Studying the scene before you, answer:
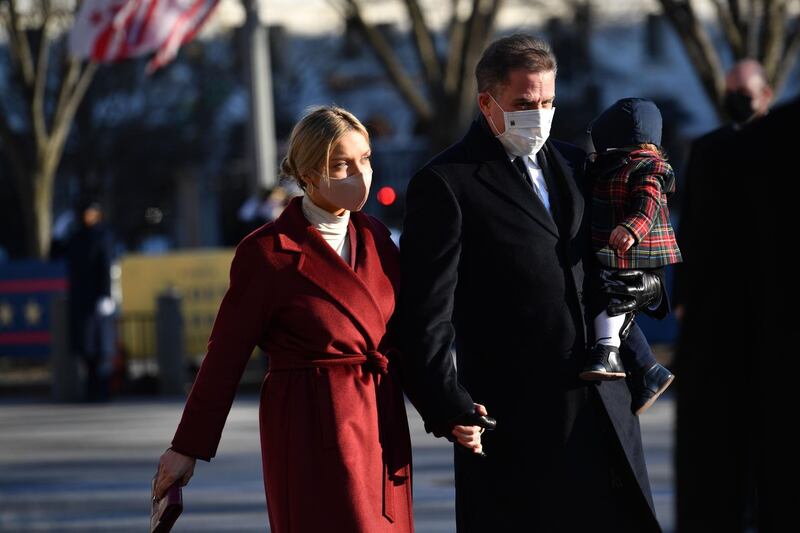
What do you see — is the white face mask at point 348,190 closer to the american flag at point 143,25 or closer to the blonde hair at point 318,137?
the blonde hair at point 318,137

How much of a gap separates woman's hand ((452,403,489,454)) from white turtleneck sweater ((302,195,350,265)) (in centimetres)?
59

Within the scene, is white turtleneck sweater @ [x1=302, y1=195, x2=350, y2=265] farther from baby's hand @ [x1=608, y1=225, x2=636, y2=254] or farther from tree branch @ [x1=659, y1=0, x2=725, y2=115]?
tree branch @ [x1=659, y1=0, x2=725, y2=115]

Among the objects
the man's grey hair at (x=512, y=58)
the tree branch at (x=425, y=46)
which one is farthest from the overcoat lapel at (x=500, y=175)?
the tree branch at (x=425, y=46)

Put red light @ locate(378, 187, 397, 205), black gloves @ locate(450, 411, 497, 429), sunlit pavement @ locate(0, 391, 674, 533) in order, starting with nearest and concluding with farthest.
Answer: black gloves @ locate(450, 411, 497, 429) < red light @ locate(378, 187, 397, 205) < sunlit pavement @ locate(0, 391, 674, 533)

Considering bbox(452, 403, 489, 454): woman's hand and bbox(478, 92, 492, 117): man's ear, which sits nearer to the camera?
bbox(452, 403, 489, 454): woman's hand

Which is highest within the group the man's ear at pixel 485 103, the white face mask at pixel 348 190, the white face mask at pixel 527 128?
the man's ear at pixel 485 103

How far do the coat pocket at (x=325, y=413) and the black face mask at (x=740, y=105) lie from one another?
14.3 feet

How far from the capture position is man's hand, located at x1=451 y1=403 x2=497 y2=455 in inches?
166

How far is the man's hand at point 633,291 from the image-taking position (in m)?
4.38

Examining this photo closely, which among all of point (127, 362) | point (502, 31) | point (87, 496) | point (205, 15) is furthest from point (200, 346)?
point (502, 31)

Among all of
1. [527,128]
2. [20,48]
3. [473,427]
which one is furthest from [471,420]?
[20,48]

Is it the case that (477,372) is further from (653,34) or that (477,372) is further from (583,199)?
(653,34)

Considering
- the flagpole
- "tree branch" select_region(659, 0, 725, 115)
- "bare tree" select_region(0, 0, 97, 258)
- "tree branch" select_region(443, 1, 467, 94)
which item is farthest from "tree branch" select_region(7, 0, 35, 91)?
"tree branch" select_region(659, 0, 725, 115)

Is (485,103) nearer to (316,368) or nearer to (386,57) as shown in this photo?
(316,368)
